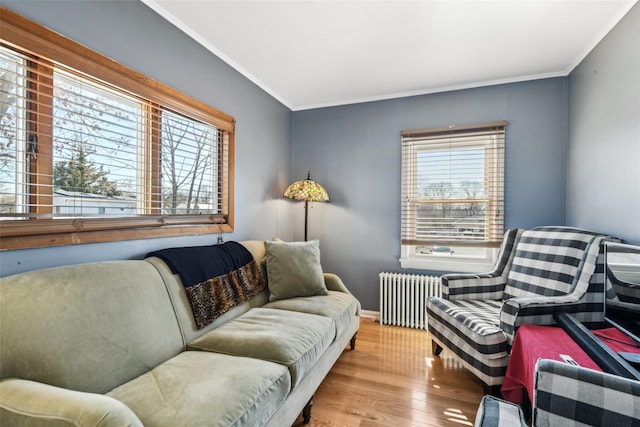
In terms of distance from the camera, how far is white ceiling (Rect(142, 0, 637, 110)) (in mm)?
1886

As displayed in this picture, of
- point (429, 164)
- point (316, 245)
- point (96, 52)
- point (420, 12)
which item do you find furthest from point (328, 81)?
point (96, 52)

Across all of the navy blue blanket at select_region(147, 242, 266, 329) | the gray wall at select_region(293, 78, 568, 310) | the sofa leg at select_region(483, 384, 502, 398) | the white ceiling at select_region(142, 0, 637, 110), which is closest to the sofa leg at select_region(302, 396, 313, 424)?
the navy blue blanket at select_region(147, 242, 266, 329)

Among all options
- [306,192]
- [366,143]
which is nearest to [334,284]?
[306,192]

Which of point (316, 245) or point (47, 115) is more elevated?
point (47, 115)

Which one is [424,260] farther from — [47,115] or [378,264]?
[47,115]

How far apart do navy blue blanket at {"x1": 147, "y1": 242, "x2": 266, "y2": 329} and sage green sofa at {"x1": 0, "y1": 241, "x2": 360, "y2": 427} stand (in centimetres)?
6

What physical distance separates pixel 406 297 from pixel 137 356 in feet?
7.95

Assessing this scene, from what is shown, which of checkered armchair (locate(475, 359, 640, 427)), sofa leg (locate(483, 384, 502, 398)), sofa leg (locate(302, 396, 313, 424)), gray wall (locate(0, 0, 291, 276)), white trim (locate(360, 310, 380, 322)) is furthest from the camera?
white trim (locate(360, 310, 380, 322))

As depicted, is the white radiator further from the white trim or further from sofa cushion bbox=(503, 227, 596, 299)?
sofa cushion bbox=(503, 227, 596, 299)

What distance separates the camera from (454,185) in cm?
302

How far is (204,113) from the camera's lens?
2.29 meters

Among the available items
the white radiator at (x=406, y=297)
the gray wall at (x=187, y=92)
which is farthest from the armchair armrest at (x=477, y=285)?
the gray wall at (x=187, y=92)

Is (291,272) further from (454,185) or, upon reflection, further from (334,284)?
(454,185)

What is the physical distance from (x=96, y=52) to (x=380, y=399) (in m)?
2.62
